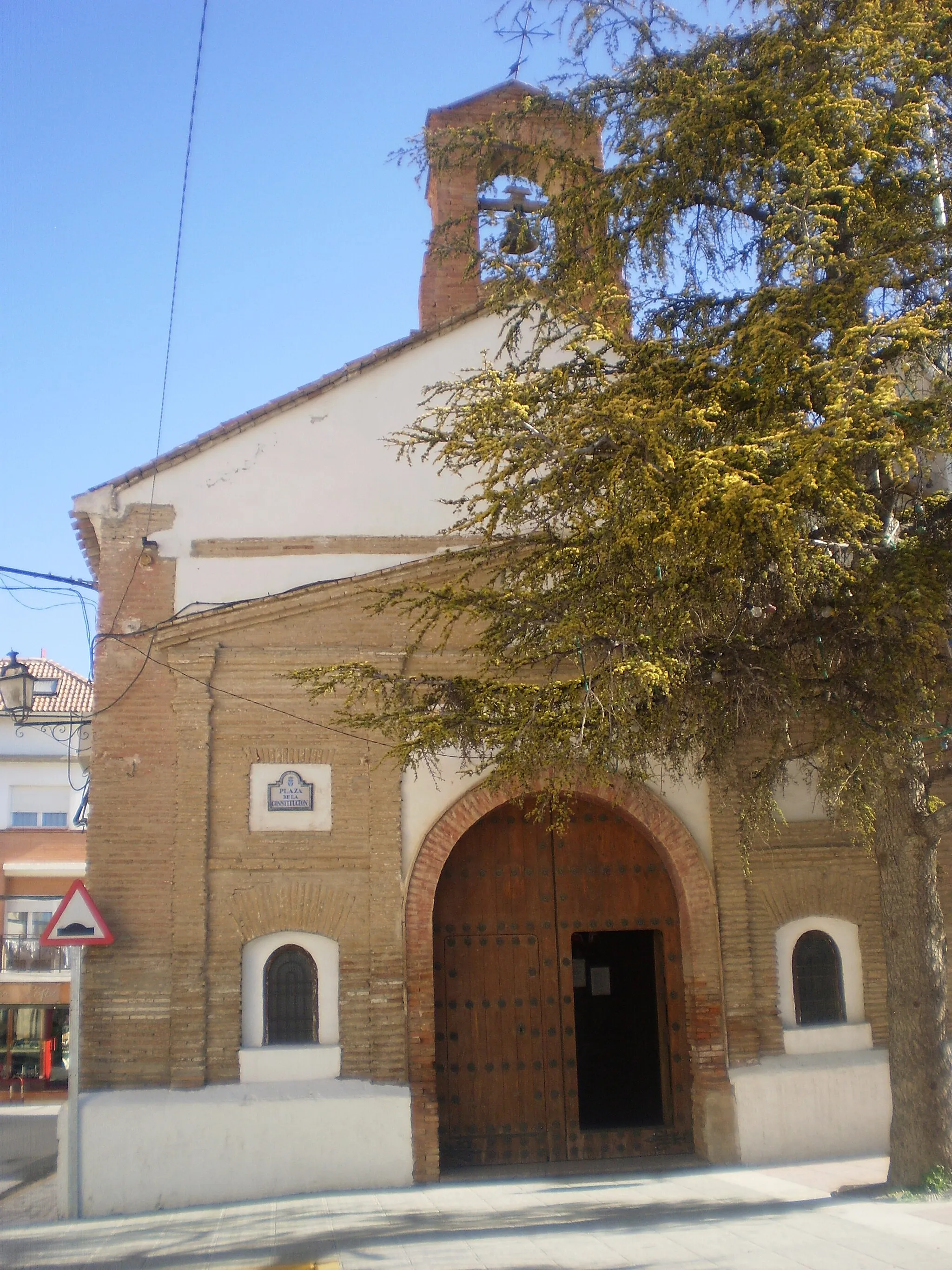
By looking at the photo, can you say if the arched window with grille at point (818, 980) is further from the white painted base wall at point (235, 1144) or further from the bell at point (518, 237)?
the bell at point (518, 237)

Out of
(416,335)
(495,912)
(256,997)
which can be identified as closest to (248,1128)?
(256,997)

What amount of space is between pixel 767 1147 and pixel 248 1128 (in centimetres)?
419

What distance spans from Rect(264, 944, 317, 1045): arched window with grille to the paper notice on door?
314 centimetres

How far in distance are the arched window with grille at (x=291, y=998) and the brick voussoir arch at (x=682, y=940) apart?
0.80m

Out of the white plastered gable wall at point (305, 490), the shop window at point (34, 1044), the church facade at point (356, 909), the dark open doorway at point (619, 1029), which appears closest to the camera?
the church facade at point (356, 909)

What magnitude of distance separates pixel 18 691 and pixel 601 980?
22.0 ft

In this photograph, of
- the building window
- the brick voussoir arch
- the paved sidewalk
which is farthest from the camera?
the building window

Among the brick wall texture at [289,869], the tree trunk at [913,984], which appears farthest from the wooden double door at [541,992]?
the tree trunk at [913,984]

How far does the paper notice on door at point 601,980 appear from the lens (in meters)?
11.4

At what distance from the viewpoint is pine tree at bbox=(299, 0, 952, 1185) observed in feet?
21.7

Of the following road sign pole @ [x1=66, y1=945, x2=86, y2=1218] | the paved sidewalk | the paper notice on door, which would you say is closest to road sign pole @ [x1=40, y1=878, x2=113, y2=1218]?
road sign pole @ [x1=66, y1=945, x2=86, y2=1218]

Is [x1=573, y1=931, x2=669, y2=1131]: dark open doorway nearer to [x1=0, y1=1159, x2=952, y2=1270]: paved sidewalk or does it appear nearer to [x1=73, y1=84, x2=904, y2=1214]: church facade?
[x1=73, y1=84, x2=904, y2=1214]: church facade

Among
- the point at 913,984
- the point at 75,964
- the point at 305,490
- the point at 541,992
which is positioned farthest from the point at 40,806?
the point at 913,984

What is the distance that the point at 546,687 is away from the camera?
7.75 meters
